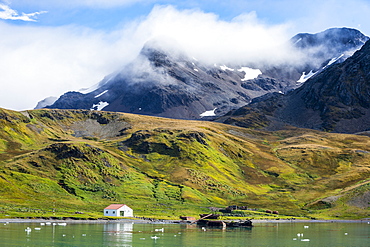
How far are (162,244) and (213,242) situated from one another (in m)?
12.8

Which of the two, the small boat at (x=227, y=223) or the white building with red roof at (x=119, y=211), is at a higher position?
the white building with red roof at (x=119, y=211)

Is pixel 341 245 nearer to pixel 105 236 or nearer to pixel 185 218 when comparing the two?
pixel 105 236

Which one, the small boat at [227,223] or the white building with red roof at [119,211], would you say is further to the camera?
the white building with red roof at [119,211]

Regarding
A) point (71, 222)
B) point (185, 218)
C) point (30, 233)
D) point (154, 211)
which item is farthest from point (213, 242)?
point (154, 211)

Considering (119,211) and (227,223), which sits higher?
(119,211)

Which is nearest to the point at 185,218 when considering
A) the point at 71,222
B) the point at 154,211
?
the point at 154,211

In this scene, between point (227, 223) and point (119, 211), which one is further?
point (119, 211)

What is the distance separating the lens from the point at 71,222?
14512cm

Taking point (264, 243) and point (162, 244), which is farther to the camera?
point (264, 243)

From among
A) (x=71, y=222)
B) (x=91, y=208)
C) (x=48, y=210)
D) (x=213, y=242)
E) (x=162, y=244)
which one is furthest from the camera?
(x=91, y=208)

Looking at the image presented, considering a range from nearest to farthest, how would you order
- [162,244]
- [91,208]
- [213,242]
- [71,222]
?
1. [162,244]
2. [213,242]
3. [71,222]
4. [91,208]

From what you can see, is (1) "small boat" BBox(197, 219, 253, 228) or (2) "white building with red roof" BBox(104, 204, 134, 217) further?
(2) "white building with red roof" BBox(104, 204, 134, 217)

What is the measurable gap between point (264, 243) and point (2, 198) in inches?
4609

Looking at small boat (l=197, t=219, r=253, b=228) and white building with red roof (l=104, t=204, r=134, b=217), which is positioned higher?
white building with red roof (l=104, t=204, r=134, b=217)
